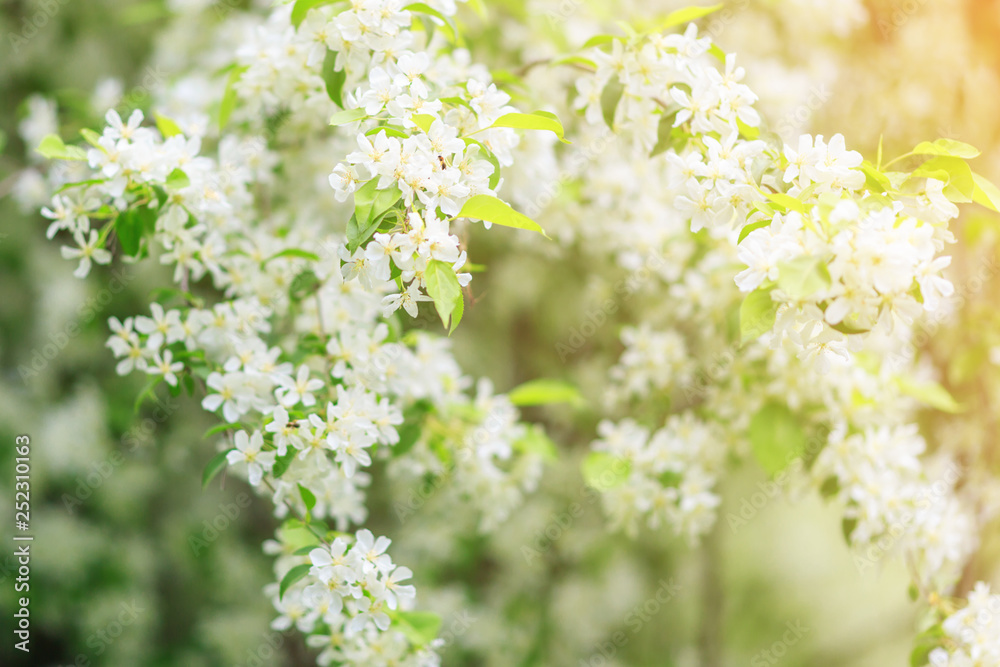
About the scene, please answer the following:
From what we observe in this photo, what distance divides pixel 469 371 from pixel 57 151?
161 centimetres

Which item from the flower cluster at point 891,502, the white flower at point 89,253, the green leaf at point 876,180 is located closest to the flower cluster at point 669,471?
the flower cluster at point 891,502

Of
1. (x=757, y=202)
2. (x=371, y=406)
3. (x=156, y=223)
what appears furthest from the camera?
(x=156, y=223)

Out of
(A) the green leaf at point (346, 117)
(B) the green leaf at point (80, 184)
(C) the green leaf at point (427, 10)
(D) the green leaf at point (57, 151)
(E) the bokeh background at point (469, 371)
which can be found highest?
(C) the green leaf at point (427, 10)

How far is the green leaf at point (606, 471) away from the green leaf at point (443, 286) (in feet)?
2.74

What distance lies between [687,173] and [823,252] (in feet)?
0.87

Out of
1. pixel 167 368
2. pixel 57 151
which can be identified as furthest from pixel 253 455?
pixel 57 151

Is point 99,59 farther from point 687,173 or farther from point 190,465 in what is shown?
point 687,173

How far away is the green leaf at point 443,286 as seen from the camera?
2.74 ft

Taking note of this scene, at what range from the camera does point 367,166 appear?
34.4 inches

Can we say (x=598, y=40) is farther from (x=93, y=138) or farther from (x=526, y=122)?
(x=93, y=138)

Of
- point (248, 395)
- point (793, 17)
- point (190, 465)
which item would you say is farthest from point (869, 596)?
point (248, 395)

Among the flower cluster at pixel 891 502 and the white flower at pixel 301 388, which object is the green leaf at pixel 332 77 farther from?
the flower cluster at pixel 891 502

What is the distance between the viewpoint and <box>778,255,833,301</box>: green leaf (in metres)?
0.74

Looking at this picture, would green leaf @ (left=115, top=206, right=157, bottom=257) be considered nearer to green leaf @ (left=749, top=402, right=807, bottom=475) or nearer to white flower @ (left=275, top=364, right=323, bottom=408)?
white flower @ (left=275, top=364, right=323, bottom=408)
